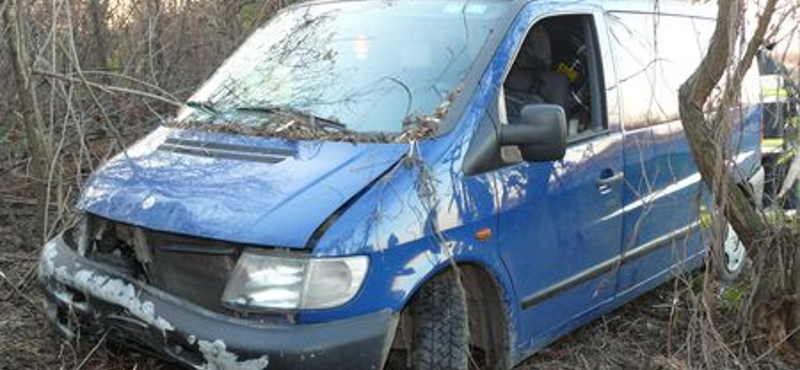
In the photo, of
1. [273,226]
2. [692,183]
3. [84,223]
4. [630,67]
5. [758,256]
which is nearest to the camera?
[273,226]

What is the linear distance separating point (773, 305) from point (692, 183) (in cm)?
107

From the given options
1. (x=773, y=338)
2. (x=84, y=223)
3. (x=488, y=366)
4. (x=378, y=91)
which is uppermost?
(x=378, y=91)

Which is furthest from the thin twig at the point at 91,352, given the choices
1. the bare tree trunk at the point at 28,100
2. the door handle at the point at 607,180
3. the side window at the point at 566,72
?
the door handle at the point at 607,180

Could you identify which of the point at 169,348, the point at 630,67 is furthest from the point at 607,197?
the point at 169,348

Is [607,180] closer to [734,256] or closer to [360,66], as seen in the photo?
[360,66]

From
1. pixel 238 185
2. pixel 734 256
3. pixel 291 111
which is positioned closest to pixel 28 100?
pixel 291 111

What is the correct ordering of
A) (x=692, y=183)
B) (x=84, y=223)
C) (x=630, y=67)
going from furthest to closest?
1. (x=692, y=183)
2. (x=630, y=67)
3. (x=84, y=223)

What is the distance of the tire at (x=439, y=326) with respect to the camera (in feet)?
11.2

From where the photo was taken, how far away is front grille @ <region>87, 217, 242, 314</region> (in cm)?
317

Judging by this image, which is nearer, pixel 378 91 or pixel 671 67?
pixel 378 91

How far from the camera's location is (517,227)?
371 cm

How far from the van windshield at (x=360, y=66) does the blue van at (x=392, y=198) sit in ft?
0.04

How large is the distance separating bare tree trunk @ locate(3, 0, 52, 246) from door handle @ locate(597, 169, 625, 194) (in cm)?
290

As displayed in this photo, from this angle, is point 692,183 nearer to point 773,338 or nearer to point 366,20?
point 773,338
